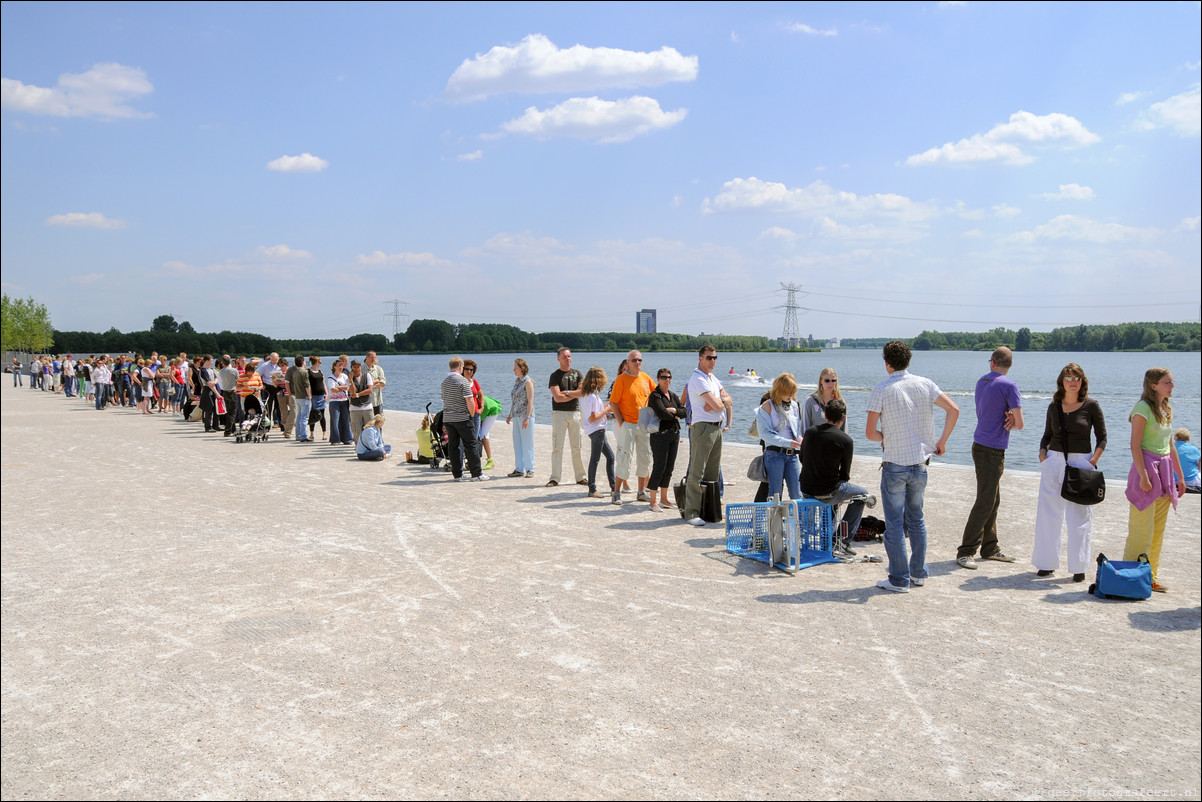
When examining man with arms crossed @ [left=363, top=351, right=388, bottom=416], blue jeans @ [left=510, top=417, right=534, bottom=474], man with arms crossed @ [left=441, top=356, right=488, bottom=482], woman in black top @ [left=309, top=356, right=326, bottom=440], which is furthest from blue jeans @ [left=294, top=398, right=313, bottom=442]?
blue jeans @ [left=510, top=417, right=534, bottom=474]

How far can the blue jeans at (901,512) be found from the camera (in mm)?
6676

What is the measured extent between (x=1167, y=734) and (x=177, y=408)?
31342mm

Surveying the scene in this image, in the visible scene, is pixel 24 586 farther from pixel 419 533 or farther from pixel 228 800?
pixel 228 800

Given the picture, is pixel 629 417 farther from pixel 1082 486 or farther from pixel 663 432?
pixel 1082 486

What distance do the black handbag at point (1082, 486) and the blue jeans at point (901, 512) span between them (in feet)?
4.33

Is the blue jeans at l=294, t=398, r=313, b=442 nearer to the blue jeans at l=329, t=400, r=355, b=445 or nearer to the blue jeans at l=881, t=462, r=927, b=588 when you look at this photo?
the blue jeans at l=329, t=400, r=355, b=445

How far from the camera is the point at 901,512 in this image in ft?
22.1

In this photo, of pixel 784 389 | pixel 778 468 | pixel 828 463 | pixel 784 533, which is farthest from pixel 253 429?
pixel 828 463

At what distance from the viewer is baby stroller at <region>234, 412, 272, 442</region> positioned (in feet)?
59.8

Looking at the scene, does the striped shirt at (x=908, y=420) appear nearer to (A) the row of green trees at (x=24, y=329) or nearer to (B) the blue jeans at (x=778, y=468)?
(B) the blue jeans at (x=778, y=468)

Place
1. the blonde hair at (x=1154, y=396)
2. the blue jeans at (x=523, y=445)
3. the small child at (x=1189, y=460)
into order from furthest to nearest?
1. the blue jeans at (x=523, y=445)
2. the small child at (x=1189, y=460)
3. the blonde hair at (x=1154, y=396)

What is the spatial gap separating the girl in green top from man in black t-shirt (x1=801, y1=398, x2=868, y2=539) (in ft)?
7.62

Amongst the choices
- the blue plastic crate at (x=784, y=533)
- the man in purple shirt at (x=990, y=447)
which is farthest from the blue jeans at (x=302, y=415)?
the man in purple shirt at (x=990, y=447)

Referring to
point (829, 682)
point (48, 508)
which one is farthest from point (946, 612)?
point (48, 508)
